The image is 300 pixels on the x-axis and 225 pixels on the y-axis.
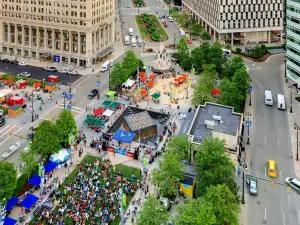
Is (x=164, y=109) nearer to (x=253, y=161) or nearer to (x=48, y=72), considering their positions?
(x=253, y=161)

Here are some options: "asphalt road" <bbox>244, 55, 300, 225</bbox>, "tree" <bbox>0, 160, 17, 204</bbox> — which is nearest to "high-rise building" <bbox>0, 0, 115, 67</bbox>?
"asphalt road" <bbox>244, 55, 300, 225</bbox>

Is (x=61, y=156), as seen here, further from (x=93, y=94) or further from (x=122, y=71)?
(x=122, y=71)

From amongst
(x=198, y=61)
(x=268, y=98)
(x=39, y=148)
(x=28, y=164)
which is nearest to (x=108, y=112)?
(x=39, y=148)

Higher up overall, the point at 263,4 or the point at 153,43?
the point at 263,4

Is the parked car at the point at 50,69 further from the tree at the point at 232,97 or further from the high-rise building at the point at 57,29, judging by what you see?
the tree at the point at 232,97

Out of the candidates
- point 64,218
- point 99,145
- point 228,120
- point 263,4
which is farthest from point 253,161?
point 263,4
